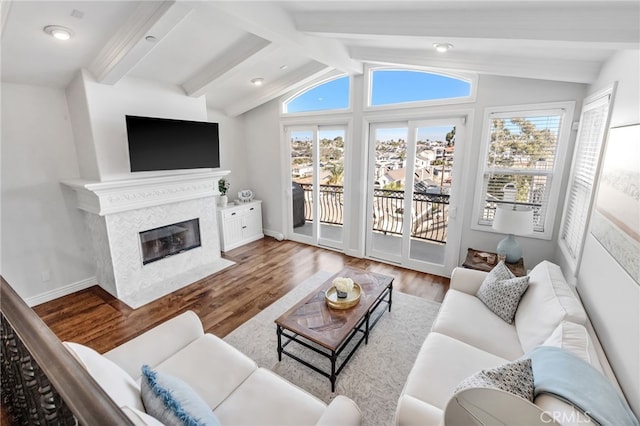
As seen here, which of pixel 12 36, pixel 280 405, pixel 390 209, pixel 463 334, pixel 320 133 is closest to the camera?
pixel 280 405

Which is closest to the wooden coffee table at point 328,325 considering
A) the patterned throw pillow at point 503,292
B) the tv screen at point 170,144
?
the patterned throw pillow at point 503,292

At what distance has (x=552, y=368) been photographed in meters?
1.23

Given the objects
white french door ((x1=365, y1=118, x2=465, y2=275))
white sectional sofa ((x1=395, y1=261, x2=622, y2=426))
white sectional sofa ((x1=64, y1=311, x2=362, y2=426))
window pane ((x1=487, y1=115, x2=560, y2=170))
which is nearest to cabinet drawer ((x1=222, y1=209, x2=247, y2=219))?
white french door ((x1=365, y1=118, x2=465, y2=275))

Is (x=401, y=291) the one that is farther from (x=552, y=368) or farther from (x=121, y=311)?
(x=121, y=311)

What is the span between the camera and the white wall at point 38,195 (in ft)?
9.74

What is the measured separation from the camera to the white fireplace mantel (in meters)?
3.10

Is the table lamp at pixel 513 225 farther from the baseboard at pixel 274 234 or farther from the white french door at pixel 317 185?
the baseboard at pixel 274 234

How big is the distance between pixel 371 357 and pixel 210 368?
1.35m

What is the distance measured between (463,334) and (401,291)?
4.96ft

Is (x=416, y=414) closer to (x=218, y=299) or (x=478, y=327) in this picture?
(x=478, y=327)

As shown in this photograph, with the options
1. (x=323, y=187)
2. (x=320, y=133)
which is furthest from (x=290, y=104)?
(x=323, y=187)

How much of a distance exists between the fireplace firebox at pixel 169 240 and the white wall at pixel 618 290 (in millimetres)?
4317

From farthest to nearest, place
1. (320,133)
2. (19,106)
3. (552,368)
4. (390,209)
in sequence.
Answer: (320,133) < (390,209) < (19,106) < (552,368)

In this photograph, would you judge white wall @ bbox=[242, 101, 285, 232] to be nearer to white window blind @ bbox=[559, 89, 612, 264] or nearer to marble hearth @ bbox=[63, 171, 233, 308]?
marble hearth @ bbox=[63, 171, 233, 308]
